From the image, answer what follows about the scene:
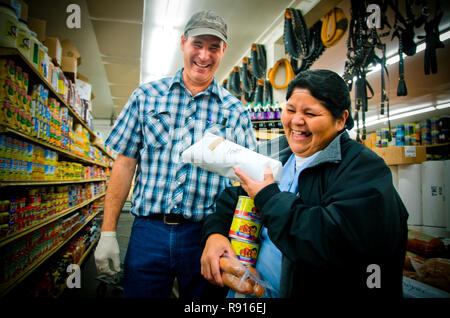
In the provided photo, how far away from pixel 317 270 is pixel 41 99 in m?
2.60

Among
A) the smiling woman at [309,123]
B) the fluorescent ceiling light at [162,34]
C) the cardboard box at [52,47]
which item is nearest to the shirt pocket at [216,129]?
the smiling woman at [309,123]

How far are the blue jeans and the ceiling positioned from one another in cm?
359

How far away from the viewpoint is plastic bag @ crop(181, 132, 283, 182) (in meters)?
1.06

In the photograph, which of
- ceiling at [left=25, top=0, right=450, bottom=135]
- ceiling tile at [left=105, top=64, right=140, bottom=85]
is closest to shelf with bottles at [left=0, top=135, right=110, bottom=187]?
ceiling at [left=25, top=0, right=450, bottom=135]

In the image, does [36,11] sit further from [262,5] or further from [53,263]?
[53,263]

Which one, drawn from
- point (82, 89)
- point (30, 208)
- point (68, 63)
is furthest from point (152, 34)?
point (30, 208)

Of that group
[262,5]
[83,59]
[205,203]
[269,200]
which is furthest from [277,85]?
[83,59]

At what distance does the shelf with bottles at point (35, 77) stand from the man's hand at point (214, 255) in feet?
5.76

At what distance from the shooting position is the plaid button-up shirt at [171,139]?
1409 mm

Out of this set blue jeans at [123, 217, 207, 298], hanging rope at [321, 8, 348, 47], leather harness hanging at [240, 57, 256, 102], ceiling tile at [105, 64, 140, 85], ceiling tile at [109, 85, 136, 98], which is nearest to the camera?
blue jeans at [123, 217, 207, 298]

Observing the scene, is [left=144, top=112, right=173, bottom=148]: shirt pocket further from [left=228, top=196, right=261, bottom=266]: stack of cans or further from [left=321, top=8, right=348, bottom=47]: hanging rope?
[left=321, top=8, right=348, bottom=47]: hanging rope

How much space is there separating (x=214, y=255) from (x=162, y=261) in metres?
0.46

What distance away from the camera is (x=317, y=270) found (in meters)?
0.88

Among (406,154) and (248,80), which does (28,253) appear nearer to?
(406,154)
